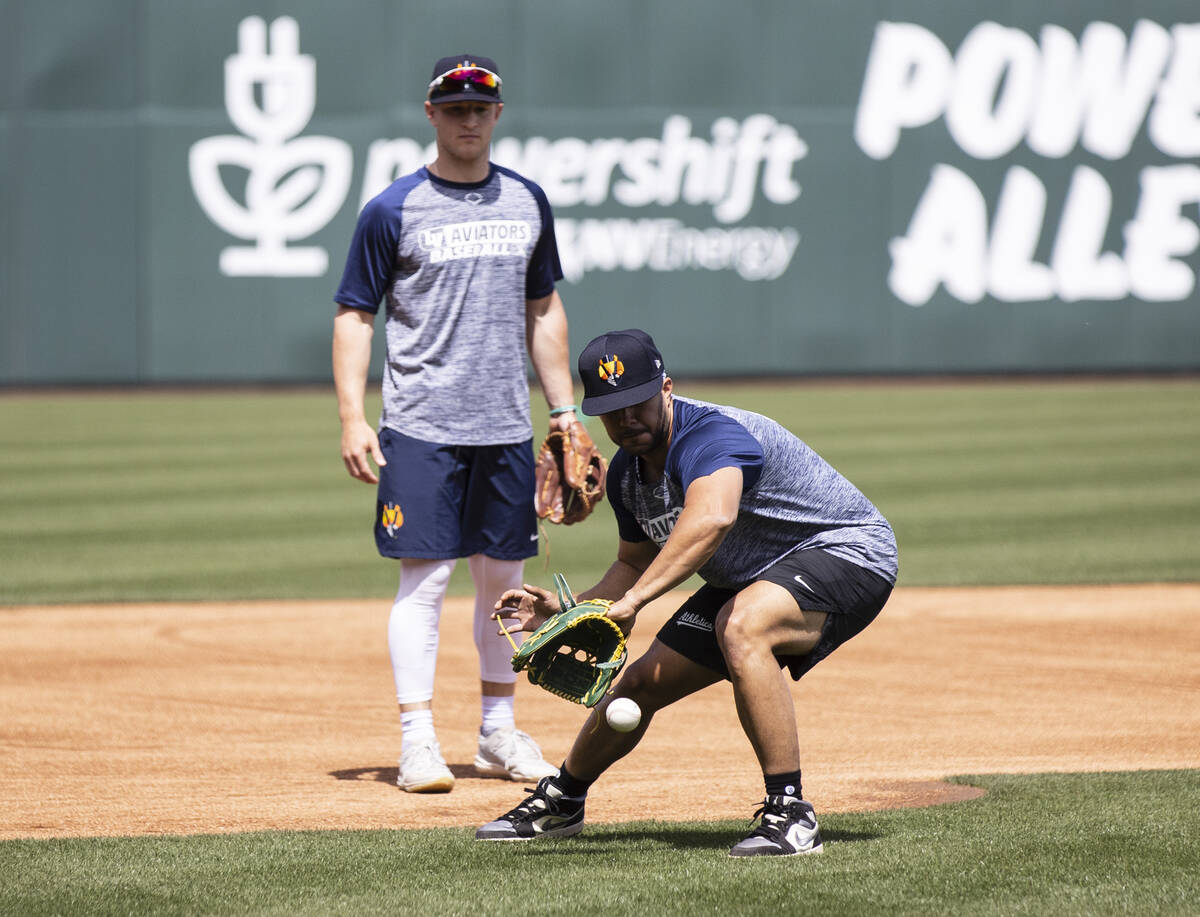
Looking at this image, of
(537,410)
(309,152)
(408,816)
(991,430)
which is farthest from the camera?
(309,152)

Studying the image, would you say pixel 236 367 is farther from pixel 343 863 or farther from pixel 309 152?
pixel 343 863

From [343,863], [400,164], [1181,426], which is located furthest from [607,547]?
[400,164]

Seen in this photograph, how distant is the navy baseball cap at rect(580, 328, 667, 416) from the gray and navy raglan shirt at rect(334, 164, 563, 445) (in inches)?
46.8

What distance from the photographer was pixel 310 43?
22094mm

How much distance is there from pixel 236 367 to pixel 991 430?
35.1ft

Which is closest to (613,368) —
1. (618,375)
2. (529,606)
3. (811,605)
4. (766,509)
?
(618,375)

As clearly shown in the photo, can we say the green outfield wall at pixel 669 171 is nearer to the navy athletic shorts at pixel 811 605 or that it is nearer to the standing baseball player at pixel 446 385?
the standing baseball player at pixel 446 385

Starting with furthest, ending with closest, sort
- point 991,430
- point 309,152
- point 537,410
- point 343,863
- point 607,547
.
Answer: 1. point 309,152
2. point 537,410
3. point 991,430
4. point 607,547
5. point 343,863

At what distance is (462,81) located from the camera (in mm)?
4965

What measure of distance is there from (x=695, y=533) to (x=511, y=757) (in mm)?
1639

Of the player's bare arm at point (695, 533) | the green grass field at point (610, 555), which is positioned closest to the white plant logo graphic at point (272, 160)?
the green grass field at point (610, 555)

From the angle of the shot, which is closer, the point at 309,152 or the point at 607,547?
the point at 607,547

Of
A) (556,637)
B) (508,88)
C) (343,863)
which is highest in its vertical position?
(508,88)

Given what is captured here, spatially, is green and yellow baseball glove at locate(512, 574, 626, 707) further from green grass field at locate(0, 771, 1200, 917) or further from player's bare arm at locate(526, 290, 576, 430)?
player's bare arm at locate(526, 290, 576, 430)
